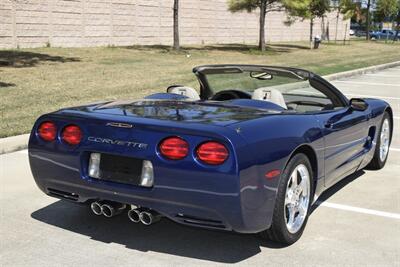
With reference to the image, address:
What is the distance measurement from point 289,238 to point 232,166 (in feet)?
3.08

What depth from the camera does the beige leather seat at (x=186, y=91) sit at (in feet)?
17.3

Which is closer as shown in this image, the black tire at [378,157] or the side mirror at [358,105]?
the side mirror at [358,105]

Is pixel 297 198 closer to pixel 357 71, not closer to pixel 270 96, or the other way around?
pixel 270 96

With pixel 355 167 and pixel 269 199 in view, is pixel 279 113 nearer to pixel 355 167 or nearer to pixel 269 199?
pixel 269 199

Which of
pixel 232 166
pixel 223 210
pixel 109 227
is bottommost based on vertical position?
pixel 109 227

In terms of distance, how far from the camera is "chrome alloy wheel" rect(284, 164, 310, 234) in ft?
13.3

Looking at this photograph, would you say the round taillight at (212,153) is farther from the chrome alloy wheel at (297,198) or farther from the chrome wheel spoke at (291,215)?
the chrome wheel spoke at (291,215)

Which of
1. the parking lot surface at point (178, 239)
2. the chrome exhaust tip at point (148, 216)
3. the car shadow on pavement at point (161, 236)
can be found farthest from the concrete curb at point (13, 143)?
the chrome exhaust tip at point (148, 216)

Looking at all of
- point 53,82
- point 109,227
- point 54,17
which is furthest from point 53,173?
point 54,17

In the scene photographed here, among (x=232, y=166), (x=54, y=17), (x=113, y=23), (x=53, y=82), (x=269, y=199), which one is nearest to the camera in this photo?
(x=232, y=166)

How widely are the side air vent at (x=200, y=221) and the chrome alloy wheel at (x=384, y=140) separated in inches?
129

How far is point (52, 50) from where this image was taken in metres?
21.5

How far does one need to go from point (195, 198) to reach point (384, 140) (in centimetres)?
363

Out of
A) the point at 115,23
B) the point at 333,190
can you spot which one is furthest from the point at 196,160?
the point at 115,23
